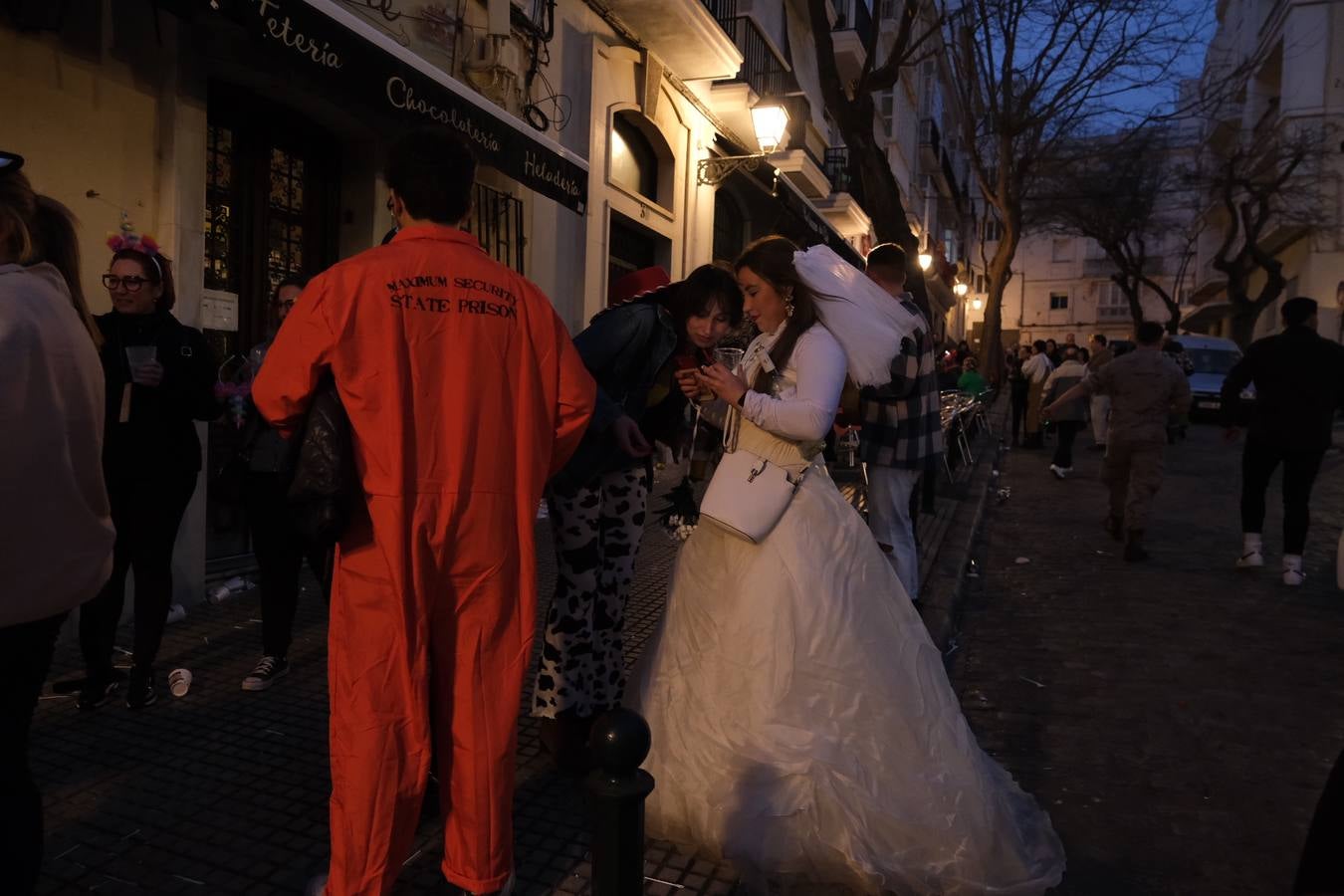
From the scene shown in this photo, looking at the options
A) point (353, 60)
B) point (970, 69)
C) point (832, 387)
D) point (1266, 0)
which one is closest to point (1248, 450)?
point (832, 387)

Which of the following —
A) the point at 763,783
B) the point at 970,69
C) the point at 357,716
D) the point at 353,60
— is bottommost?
the point at 763,783

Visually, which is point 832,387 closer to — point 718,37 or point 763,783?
point 763,783

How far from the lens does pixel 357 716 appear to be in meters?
2.04

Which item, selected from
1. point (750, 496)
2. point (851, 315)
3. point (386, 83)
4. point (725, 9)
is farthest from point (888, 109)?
point (750, 496)

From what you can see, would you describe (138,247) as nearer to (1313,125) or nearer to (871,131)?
(871,131)

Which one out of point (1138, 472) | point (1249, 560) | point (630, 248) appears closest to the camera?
point (1249, 560)

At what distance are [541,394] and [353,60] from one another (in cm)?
361

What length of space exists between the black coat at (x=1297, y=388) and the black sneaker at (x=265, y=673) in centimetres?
617

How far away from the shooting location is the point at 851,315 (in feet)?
10.2

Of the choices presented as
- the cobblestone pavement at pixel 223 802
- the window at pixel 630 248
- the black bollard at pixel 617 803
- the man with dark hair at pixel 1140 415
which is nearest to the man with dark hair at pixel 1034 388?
the window at pixel 630 248

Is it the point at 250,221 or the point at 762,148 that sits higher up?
the point at 762,148

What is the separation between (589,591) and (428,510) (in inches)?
47.3

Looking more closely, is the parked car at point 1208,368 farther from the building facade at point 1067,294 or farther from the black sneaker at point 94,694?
the building facade at point 1067,294

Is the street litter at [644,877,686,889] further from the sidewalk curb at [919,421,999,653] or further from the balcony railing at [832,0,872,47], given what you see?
the balcony railing at [832,0,872,47]
